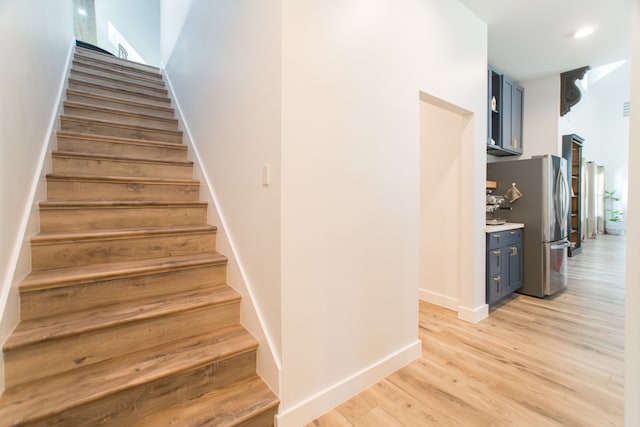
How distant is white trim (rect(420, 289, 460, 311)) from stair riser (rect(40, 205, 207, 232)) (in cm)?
242

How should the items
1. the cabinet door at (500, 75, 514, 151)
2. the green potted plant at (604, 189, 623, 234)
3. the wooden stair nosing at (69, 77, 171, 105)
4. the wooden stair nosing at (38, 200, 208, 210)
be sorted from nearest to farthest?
the wooden stair nosing at (38, 200, 208, 210), the wooden stair nosing at (69, 77, 171, 105), the cabinet door at (500, 75, 514, 151), the green potted plant at (604, 189, 623, 234)

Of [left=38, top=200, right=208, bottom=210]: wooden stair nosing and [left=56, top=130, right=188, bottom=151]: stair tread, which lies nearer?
[left=38, top=200, right=208, bottom=210]: wooden stair nosing

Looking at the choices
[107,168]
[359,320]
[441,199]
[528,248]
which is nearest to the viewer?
[359,320]

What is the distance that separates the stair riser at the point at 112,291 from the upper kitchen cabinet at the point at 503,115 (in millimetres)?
3398

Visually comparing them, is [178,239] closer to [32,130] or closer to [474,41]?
[32,130]

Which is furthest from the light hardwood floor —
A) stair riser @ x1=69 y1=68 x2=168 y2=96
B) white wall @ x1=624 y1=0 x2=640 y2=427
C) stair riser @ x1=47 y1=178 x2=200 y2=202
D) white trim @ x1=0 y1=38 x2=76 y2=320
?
stair riser @ x1=69 y1=68 x2=168 y2=96

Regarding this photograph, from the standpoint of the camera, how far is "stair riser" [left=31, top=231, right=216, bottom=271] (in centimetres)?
156

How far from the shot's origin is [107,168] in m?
2.23

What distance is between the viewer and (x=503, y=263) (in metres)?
2.96

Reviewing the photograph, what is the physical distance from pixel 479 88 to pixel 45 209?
342 centimetres

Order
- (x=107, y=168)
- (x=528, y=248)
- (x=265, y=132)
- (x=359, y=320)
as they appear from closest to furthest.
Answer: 1. (x=265, y=132)
2. (x=359, y=320)
3. (x=107, y=168)
4. (x=528, y=248)

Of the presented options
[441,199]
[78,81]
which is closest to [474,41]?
[441,199]

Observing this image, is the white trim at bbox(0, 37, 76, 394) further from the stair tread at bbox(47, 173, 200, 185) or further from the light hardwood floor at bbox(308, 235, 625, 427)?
the light hardwood floor at bbox(308, 235, 625, 427)

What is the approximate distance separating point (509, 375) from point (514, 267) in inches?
65.4
